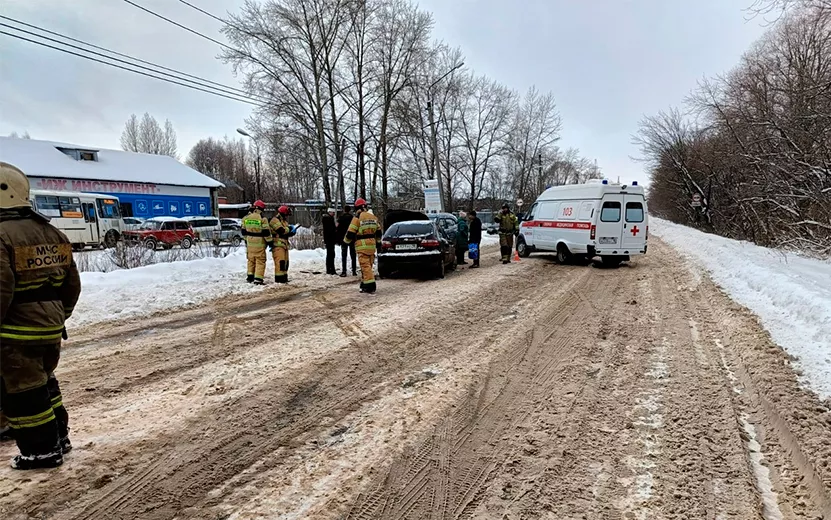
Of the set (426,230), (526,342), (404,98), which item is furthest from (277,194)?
(526,342)

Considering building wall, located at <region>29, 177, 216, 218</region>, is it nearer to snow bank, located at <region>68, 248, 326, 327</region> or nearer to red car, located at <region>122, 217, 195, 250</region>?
red car, located at <region>122, 217, 195, 250</region>

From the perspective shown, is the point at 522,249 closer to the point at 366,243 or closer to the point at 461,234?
the point at 461,234

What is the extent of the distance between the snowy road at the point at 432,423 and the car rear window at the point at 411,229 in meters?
5.17

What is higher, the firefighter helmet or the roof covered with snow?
the roof covered with snow

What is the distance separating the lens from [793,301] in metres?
7.03

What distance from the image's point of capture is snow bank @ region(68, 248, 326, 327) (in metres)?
7.83

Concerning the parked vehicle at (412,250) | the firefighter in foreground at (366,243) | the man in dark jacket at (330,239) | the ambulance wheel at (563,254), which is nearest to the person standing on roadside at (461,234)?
the parked vehicle at (412,250)

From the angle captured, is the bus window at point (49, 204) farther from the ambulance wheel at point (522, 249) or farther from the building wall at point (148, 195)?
the ambulance wheel at point (522, 249)

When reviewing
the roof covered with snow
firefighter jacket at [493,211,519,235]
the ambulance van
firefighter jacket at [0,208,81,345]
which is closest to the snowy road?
firefighter jacket at [0,208,81,345]

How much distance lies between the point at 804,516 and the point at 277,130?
3127 centimetres

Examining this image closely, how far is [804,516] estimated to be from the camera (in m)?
2.64

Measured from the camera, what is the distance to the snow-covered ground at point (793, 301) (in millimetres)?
4906

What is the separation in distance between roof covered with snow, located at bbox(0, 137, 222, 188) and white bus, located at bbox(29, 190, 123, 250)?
12356 millimetres

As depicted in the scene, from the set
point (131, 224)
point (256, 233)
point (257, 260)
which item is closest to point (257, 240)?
point (256, 233)
